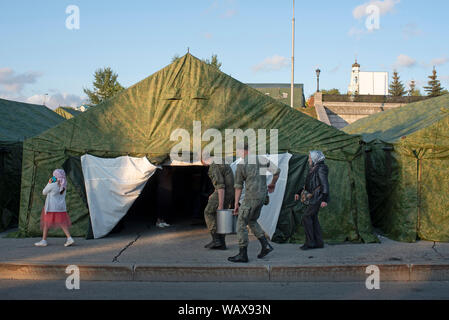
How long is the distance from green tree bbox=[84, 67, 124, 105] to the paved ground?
32.2m

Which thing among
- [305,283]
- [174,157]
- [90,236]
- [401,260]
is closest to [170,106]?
[174,157]

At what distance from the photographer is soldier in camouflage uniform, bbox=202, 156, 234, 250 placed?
759 cm

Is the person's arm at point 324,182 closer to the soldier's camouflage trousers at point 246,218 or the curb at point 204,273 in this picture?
the soldier's camouflage trousers at point 246,218

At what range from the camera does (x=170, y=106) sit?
9.50 meters

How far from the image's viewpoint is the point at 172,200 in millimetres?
11836

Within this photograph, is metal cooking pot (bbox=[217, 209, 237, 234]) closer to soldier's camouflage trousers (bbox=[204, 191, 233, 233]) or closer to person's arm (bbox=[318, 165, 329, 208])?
soldier's camouflage trousers (bbox=[204, 191, 233, 233])

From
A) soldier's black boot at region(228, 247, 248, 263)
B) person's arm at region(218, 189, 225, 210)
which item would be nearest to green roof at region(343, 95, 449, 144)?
person's arm at region(218, 189, 225, 210)

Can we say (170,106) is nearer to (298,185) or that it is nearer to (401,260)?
(298,185)

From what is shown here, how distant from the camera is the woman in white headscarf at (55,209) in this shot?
8156mm

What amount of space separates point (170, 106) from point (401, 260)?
17.8ft

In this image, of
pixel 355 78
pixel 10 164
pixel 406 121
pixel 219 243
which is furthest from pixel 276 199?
pixel 355 78

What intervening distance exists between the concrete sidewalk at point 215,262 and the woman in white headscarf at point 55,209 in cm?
25

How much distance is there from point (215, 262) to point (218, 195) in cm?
131

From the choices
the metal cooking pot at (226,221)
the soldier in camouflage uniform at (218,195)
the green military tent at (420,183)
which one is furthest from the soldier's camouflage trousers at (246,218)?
the green military tent at (420,183)
